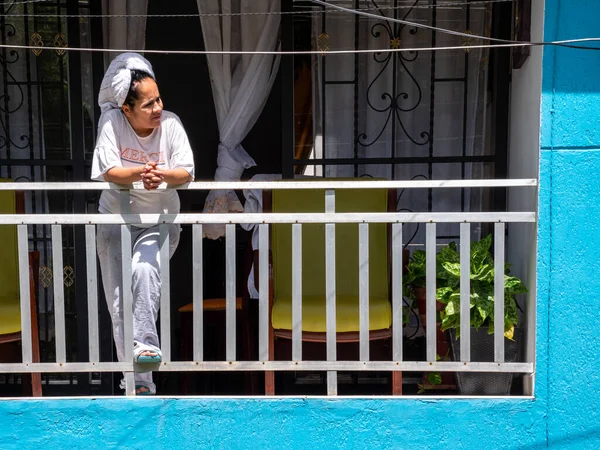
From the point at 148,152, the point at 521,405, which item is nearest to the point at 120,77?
the point at 148,152

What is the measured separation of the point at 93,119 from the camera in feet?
18.1

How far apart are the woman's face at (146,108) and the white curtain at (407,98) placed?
1.46 m

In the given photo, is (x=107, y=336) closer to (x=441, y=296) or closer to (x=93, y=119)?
(x=93, y=119)

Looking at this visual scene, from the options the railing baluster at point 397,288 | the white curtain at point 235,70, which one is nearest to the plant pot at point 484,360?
the railing baluster at point 397,288

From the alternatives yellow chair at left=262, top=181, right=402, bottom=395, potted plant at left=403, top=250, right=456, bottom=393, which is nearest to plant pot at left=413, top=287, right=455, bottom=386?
potted plant at left=403, top=250, right=456, bottom=393

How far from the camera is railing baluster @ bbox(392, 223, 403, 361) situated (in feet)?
13.0

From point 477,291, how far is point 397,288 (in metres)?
0.50

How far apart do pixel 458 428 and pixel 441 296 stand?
66 cm

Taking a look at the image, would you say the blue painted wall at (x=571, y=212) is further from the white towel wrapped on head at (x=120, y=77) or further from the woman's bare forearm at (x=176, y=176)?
the white towel wrapped on head at (x=120, y=77)

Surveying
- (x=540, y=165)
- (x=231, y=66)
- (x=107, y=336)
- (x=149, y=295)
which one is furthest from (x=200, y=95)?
(x=540, y=165)

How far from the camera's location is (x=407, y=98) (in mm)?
5262

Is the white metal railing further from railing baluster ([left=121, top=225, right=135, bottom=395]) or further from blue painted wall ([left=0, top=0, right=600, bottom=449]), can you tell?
blue painted wall ([left=0, top=0, right=600, bottom=449])

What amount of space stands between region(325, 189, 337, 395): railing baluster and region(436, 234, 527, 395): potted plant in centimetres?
59

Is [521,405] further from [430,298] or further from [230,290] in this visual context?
[230,290]
